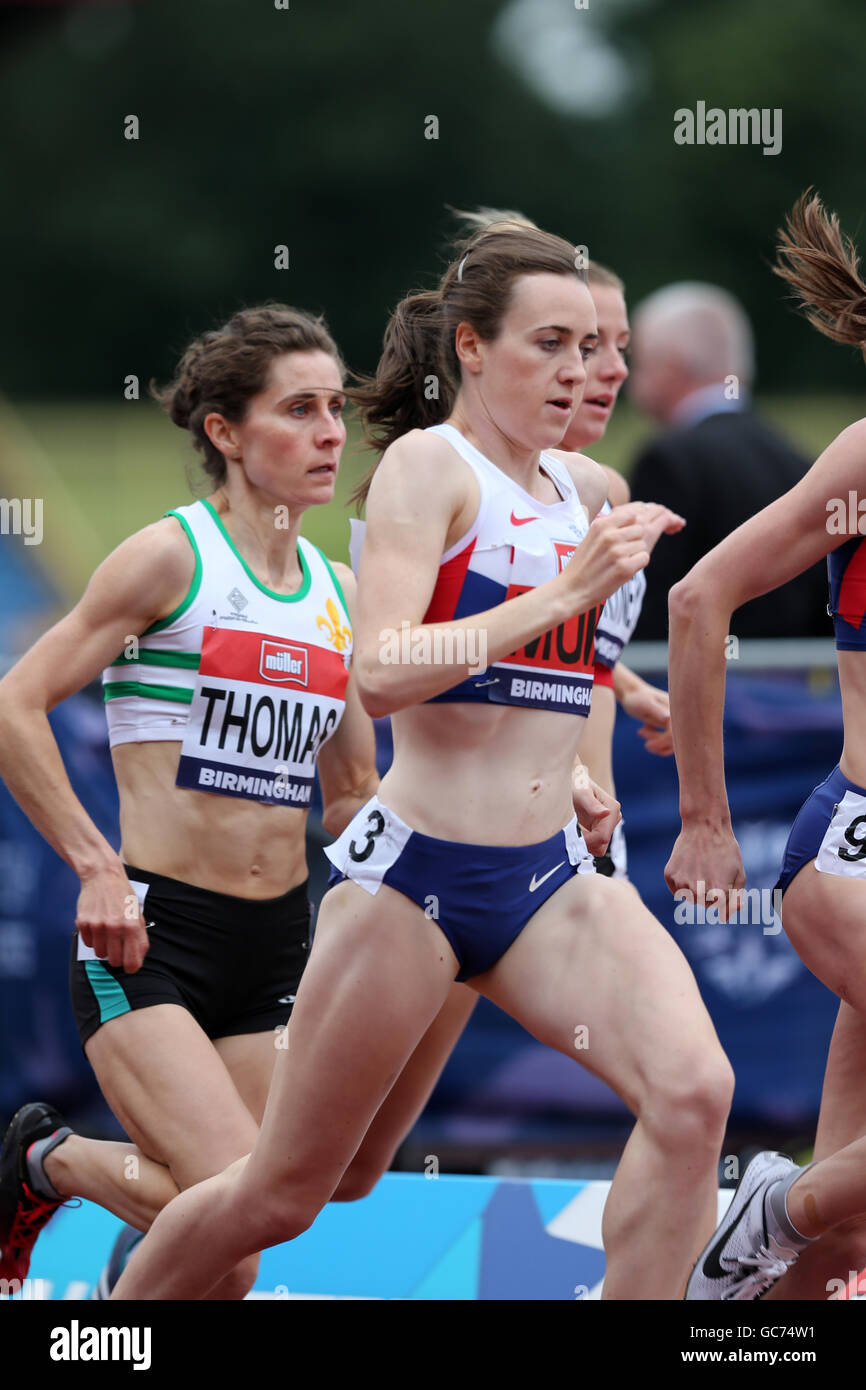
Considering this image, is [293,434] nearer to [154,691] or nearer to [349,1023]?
[154,691]

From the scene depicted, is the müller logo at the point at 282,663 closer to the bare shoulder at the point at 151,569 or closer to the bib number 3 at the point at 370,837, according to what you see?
the bare shoulder at the point at 151,569

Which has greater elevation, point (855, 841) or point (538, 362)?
point (538, 362)

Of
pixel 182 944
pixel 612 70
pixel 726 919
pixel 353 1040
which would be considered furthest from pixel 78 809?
pixel 612 70

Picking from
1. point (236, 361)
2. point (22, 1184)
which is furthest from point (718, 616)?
point (22, 1184)

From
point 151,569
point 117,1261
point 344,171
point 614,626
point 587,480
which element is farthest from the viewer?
point 344,171

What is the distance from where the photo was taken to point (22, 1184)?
4152 mm

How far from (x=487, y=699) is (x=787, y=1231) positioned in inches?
49.5

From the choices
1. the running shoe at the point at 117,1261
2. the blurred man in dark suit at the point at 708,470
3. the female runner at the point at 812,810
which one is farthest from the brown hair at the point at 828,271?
the blurred man in dark suit at the point at 708,470

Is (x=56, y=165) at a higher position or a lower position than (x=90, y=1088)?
higher

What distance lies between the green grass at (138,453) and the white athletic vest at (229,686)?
75.2ft

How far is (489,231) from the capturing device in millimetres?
3553

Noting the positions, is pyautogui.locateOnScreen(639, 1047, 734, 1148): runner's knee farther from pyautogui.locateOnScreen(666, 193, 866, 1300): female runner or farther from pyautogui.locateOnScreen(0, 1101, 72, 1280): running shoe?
pyautogui.locateOnScreen(0, 1101, 72, 1280): running shoe

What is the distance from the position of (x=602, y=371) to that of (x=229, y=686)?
1485 millimetres
